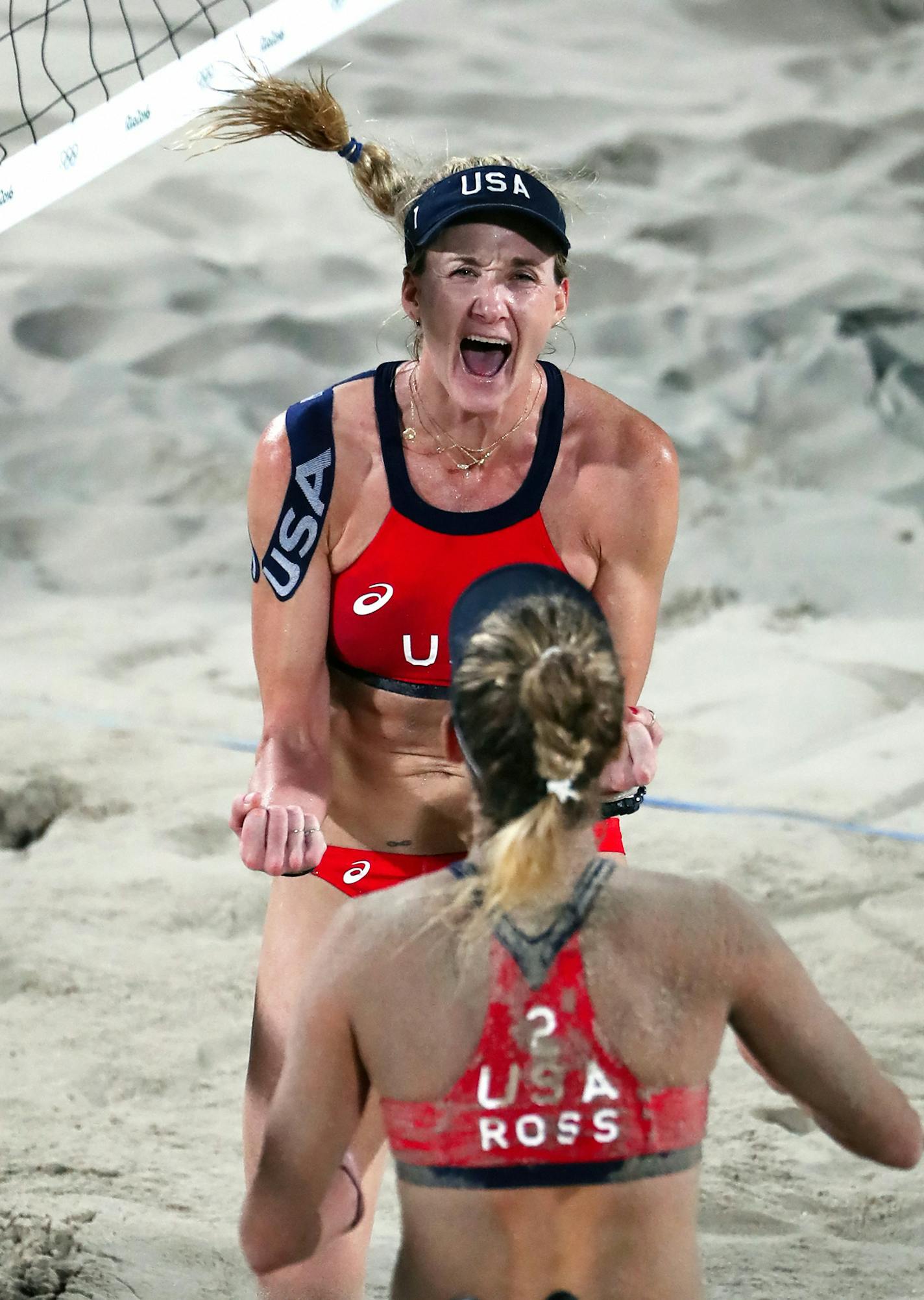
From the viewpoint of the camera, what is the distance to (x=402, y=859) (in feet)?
8.47

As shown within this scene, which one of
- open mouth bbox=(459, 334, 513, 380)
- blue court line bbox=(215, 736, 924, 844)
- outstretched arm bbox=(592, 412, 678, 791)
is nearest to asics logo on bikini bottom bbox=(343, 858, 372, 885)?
outstretched arm bbox=(592, 412, 678, 791)

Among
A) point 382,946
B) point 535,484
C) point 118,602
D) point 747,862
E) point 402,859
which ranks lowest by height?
point 747,862

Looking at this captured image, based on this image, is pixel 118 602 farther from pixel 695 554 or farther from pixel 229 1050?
pixel 229 1050

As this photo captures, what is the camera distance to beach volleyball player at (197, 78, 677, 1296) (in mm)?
2447

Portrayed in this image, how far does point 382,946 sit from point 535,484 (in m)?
1.01

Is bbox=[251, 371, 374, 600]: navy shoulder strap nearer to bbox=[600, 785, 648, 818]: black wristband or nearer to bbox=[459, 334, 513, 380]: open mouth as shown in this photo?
bbox=[459, 334, 513, 380]: open mouth

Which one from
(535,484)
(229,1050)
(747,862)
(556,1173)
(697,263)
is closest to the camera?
(556,1173)

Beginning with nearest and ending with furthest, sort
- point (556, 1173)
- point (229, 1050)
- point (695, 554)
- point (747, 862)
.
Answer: point (556, 1173) → point (229, 1050) → point (747, 862) → point (695, 554)

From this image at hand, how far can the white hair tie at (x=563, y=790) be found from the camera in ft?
5.35

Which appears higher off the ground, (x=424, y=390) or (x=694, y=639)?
(x=424, y=390)

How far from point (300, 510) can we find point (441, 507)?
213 mm

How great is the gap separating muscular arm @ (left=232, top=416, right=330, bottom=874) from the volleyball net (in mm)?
889

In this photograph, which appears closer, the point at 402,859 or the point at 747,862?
the point at 402,859

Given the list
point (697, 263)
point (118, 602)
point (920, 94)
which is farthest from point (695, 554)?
point (920, 94)
